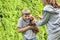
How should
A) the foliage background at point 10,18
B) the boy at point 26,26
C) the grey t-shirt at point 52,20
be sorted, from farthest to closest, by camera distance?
the foliage background at point 10,18 → the boy at point 26,26 → the grey t-shirt at point 52,20

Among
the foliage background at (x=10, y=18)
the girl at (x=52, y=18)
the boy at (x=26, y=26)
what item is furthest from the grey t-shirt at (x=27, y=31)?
the foliage background at (x=10, y=18)

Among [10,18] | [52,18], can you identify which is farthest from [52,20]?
[10,18]

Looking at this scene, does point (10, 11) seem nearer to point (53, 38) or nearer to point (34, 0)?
point (34, 0)

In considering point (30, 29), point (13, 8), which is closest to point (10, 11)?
point (13, 8)

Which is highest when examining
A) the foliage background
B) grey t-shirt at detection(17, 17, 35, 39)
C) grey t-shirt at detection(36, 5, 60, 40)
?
grey t-shirt at detection(36, 5, 60, 40)

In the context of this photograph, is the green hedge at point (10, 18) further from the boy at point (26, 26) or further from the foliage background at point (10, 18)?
the boy at point (26, 26)

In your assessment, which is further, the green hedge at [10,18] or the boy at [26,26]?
the green hedge at [10,18]

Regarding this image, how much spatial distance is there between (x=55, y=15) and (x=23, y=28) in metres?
0.72

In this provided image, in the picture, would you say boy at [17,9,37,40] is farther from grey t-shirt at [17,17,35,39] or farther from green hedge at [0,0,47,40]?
green hedge at [0,0,47,40]

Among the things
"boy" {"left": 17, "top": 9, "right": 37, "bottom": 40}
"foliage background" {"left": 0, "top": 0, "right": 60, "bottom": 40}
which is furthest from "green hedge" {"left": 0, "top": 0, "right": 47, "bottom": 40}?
"boy" {"left": 17, "top": 9, "right": 37, "bottom": 40}

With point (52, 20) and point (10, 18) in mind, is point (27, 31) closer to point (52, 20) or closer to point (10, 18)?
point (52, 20)

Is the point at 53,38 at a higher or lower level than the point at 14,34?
higher

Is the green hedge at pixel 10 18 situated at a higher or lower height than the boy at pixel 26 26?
lower

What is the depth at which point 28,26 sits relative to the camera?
314 inches
